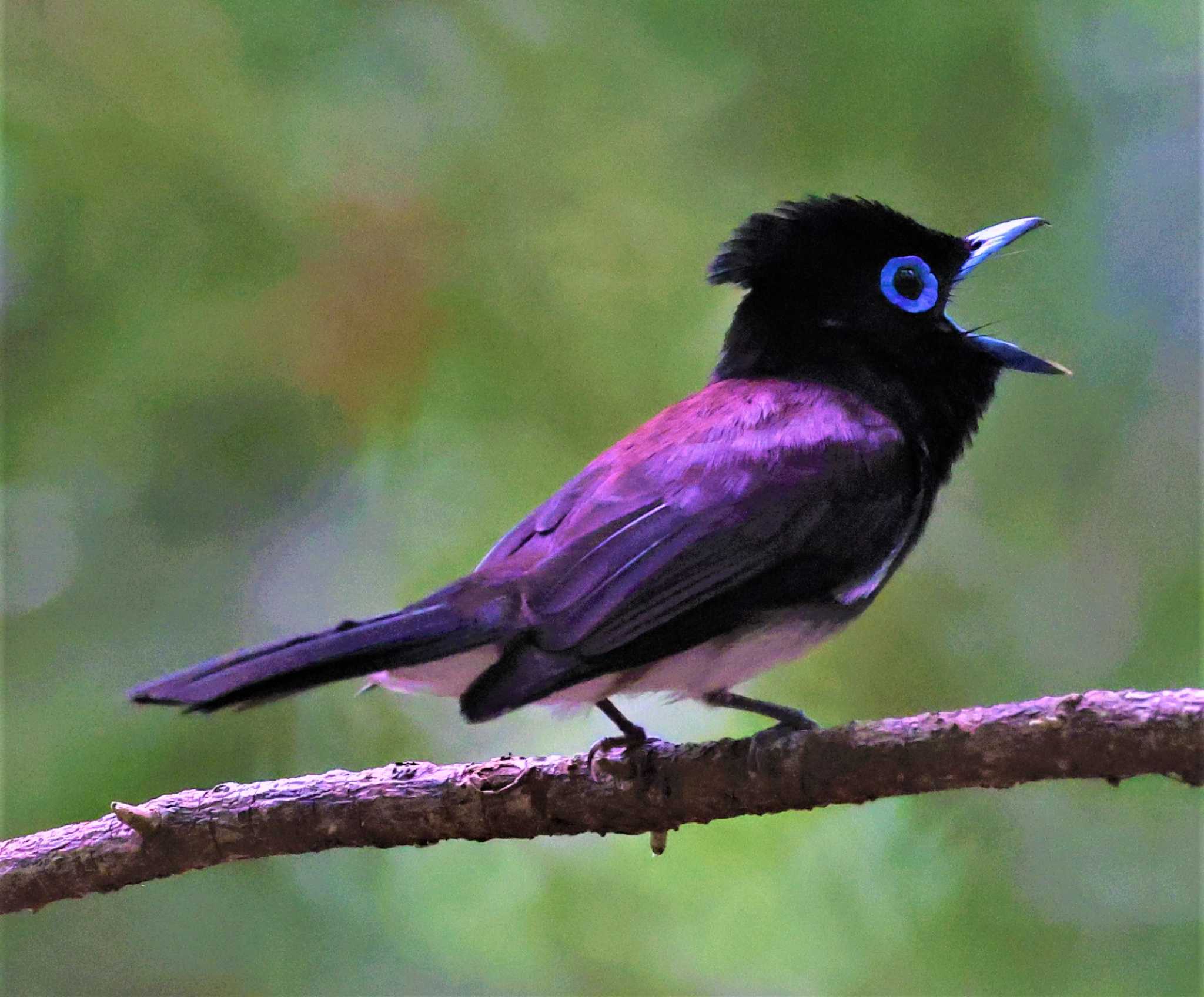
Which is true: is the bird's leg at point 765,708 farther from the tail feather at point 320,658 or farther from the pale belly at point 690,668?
the tail feather at point 320,658

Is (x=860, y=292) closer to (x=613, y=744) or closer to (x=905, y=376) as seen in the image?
(x=905, y=376)

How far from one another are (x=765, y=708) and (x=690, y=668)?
0.45 ft

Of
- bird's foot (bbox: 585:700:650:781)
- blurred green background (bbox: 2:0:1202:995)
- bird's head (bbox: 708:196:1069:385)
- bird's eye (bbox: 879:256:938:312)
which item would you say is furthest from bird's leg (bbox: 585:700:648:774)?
bird's eye (bbox: 879:256:938:312)

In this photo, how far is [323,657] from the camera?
159 centimetres

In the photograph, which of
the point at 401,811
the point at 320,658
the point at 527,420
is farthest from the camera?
the point at 527,420

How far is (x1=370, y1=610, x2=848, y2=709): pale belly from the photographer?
182 cm

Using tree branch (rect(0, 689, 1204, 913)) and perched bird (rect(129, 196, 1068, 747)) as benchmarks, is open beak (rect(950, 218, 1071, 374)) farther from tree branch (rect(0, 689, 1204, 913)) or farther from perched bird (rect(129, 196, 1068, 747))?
tree branch (rect(0, 689, 1204, 913))

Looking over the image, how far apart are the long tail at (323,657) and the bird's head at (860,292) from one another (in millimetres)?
938

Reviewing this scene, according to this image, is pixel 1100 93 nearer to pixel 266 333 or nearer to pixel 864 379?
pixel 864 379

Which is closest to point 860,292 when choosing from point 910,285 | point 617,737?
point 910,285

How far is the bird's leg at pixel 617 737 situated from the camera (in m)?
1.81

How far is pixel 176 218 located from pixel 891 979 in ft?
7.57

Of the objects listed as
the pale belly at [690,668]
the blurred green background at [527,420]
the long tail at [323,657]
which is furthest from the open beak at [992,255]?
the long tail at [323,657]

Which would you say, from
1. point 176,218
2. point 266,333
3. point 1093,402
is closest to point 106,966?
point 266,333
